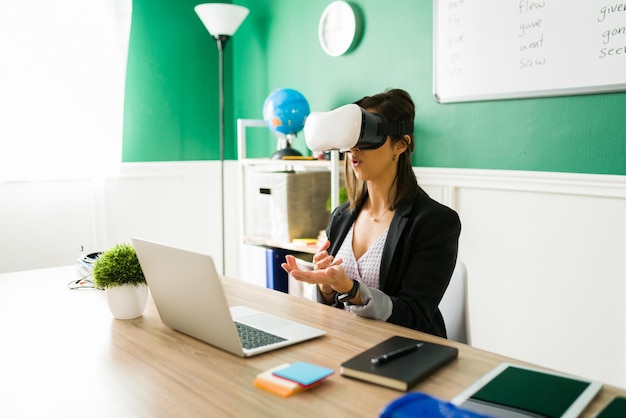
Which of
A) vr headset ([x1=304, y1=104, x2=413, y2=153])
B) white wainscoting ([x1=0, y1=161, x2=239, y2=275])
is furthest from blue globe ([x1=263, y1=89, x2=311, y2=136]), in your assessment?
vr headset ([x1=304, y1=104, x2=413, y2=153])

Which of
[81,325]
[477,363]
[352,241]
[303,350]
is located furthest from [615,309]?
[81,325]

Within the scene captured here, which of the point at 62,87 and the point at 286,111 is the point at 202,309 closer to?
the point at 286,111

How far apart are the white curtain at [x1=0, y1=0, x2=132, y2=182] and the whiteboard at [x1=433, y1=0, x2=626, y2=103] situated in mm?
1757

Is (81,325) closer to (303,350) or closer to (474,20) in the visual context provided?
(303,350)

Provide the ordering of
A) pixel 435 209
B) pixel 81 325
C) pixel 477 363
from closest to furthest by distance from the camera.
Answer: pixel 477 363
pixel 81 325
pixel 435 209

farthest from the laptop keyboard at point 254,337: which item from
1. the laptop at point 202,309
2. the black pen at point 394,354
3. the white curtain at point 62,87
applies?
the white curtain at point 62,87

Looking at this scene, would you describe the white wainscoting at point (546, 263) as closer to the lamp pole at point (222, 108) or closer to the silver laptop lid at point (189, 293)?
the lamp pole at point (222, 108)

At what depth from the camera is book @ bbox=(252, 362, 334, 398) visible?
99 cm

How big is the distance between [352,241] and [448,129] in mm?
1035

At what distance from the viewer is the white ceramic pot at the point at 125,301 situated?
1.44m

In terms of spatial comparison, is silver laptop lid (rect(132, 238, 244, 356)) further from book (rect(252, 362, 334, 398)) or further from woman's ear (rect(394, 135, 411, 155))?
woman's ear (rect(394, 135, 411, 155))

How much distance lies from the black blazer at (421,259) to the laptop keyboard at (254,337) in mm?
383

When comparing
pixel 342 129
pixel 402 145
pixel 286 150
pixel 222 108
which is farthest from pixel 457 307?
pixel 222 108

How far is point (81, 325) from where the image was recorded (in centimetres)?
142
